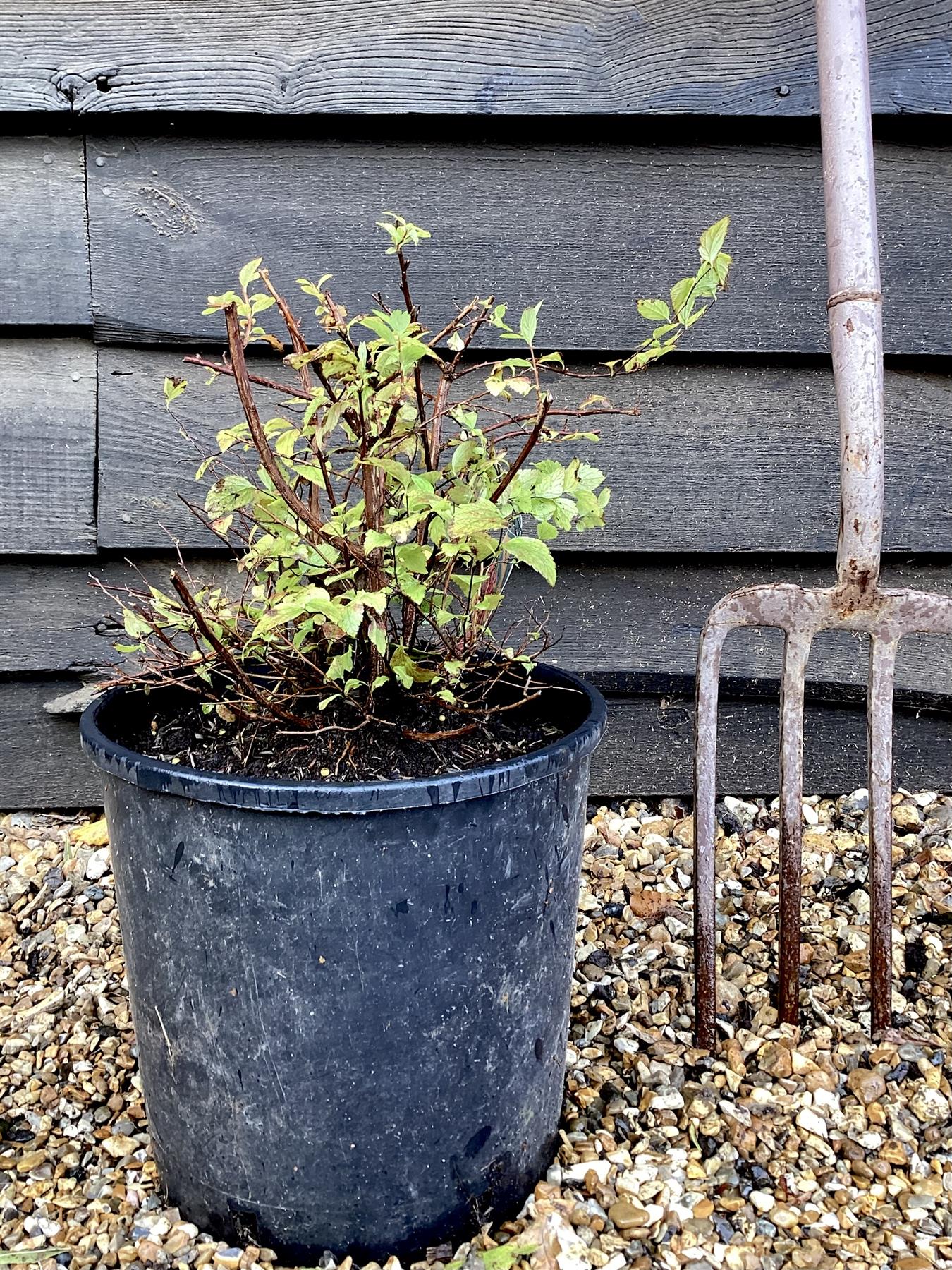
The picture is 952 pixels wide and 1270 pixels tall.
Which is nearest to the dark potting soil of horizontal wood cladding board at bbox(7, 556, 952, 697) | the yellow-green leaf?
the yellow-green leaf

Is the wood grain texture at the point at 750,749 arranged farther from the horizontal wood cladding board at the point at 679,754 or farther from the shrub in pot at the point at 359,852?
the shrub in pot at the point at 359,852

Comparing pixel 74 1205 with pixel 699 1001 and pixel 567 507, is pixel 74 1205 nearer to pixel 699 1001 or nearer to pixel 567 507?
pixel 699 1001

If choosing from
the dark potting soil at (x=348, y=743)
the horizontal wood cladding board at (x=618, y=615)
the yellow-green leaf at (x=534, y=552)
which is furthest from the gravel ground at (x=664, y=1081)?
the yellow-green leaf at (x=534, y=552)

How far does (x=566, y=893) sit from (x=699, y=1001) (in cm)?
37

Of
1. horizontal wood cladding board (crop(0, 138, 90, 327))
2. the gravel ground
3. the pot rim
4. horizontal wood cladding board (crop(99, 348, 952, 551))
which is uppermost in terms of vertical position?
horizontal wood cladding board (crop(0, 138, 90, 327))

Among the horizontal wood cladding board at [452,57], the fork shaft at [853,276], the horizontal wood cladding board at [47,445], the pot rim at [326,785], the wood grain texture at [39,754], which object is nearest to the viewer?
the pot rim at [326,785]

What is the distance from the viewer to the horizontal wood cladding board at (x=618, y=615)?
5.56ft

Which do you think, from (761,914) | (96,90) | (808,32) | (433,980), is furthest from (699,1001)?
(96,90)

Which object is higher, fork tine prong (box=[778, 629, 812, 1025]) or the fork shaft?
the fork shaft

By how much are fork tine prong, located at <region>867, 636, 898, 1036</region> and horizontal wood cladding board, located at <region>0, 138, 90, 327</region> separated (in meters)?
1.36

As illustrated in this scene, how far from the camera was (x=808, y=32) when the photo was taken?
154 cm

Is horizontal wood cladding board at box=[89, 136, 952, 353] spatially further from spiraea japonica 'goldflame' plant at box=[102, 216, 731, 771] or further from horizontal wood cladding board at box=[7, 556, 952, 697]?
spiraea japonica 'goldflame' plant at box=[102, 216, 731, 771]

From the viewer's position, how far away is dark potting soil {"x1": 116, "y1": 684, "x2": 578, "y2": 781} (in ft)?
3.25

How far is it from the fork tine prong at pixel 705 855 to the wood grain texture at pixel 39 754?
1120 mm
